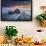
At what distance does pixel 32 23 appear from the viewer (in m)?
2.99

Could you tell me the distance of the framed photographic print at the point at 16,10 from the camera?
9.69 ft

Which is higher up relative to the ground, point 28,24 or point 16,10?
point 16,10

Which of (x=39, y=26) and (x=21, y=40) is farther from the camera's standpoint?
(x=39, y=26)

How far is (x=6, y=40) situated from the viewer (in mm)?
2824

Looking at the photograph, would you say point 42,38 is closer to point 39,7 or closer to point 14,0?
point 39,7

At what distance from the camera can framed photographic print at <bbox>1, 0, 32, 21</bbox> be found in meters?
2.95

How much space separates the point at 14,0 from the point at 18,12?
0.76 ft

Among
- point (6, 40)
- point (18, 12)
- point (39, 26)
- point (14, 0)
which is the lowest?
point (6, 40)

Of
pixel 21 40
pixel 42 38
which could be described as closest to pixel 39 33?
pixel 42 38

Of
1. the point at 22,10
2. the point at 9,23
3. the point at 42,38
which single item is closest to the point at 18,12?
the point at 22,10

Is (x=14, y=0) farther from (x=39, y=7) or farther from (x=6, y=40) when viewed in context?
(x=6, y=40)

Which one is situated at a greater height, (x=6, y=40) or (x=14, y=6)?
(x=14, y=6)

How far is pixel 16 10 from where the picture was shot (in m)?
2.96

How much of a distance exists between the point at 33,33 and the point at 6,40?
20.6 inches
